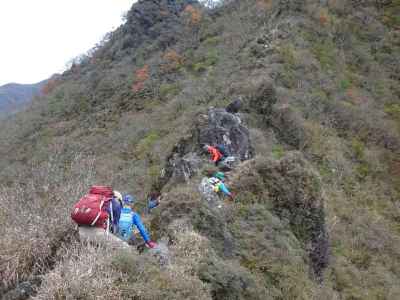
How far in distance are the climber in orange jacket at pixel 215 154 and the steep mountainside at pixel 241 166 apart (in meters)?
0.40

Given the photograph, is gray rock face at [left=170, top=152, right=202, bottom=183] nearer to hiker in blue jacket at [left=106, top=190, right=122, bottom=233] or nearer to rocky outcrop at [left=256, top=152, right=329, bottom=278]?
A: rocky outcrop at [left=256, top=152, right=329, bottom=278]

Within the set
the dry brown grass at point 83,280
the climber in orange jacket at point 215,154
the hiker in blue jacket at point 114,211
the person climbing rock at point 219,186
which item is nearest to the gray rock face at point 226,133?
the climber in orange jacket at point 215,154

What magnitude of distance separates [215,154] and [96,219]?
18.1ft

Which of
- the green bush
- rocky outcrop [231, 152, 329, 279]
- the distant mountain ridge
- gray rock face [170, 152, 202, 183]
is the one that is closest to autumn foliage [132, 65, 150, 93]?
the green bush

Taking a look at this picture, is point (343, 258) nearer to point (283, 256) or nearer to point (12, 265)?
point (283, 256)

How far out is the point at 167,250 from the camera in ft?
16.4

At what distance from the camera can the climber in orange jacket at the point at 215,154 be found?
968 centimetres

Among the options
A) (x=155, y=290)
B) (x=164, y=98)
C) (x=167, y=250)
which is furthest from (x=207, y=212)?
(x=164, y=98)

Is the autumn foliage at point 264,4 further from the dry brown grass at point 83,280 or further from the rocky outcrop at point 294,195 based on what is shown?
the dry brown grass at point 83,280

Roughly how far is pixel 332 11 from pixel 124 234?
3267 cm

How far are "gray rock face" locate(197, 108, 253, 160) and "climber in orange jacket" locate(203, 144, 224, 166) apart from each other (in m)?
0.56

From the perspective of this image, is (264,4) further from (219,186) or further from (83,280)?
(83,280)

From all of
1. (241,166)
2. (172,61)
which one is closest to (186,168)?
(241,166)

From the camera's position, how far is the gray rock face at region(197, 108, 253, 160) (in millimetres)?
10781
